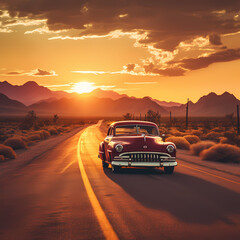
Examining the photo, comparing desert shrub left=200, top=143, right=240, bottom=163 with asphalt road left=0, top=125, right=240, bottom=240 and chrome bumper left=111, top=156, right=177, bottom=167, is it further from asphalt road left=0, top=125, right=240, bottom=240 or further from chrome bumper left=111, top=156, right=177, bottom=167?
chrome bumper left=111, top=156, right=177, bottom=167

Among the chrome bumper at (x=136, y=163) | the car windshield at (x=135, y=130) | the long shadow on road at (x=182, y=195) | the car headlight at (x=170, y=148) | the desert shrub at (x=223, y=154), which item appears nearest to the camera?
the long shadow on road at (x=182, y=195)

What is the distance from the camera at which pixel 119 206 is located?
7855 millimetres

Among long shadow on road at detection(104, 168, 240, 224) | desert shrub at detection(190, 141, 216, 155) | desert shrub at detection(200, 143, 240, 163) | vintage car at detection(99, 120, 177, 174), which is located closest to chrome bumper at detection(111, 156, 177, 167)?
vintage car at detection(99, 120, 177, 174)

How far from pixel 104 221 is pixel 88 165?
A: 9.38 meters

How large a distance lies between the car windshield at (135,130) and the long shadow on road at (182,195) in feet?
5.91

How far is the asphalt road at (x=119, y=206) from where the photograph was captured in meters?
5.93

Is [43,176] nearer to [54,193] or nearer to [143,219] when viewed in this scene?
[54,193]

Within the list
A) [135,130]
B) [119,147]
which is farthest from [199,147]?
[119,147]

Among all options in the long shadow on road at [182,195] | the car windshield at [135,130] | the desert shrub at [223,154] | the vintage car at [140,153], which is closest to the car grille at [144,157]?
the vintage car at [140,153]

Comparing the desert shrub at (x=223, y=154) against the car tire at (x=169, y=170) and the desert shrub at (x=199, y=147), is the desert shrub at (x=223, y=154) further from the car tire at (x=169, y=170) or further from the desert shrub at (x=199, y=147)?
the car tire at (x=169, y=170)

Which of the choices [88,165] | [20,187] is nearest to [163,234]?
[20,187]

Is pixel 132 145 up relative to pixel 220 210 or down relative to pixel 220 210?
up

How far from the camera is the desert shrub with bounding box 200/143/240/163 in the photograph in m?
18.3

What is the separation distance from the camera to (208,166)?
16.0m
